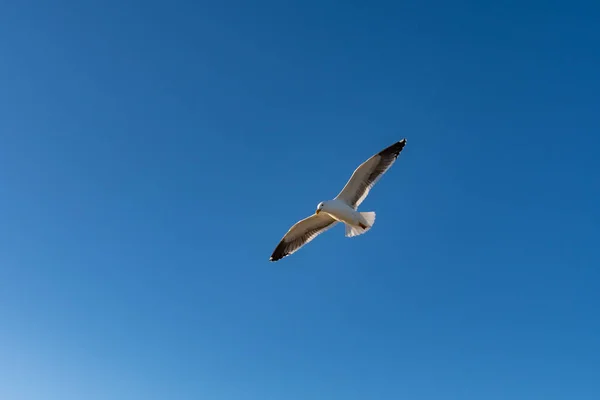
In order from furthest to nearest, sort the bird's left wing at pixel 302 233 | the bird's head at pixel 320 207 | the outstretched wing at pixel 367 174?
1. the bird's left wing at pixel 302 233
2. the bird's head at pixel 320 207
3. the outstretched wing at pixel 367 174

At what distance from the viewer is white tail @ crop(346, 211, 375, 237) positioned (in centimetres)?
1662

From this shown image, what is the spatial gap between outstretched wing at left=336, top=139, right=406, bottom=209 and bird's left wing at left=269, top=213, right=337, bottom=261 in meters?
0.92

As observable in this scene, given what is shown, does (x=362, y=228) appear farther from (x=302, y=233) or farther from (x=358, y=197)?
(x=302, y=233)

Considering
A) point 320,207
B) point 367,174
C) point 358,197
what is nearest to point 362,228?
point 358,197

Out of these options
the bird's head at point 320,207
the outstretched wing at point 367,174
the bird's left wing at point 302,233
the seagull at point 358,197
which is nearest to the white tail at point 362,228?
the seagull at point 358,197

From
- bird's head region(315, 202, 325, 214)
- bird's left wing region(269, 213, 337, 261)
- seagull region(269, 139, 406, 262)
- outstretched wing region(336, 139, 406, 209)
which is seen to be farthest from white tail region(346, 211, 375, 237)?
bird's head region(315, 202, 325, 214)

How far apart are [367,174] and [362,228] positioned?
1.38m

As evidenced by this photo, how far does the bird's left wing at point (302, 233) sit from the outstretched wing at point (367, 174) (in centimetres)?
92

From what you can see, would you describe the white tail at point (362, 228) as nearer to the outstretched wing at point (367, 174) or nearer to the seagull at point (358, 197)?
the seagull at point (358, 197)

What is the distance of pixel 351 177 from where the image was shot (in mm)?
16406

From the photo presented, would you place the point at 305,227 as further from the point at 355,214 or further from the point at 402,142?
the point at 402,142

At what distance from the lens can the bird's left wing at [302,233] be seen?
17.6 meters

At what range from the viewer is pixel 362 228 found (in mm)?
16766

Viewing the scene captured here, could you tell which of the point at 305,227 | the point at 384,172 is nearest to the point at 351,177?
the point at 384,172
